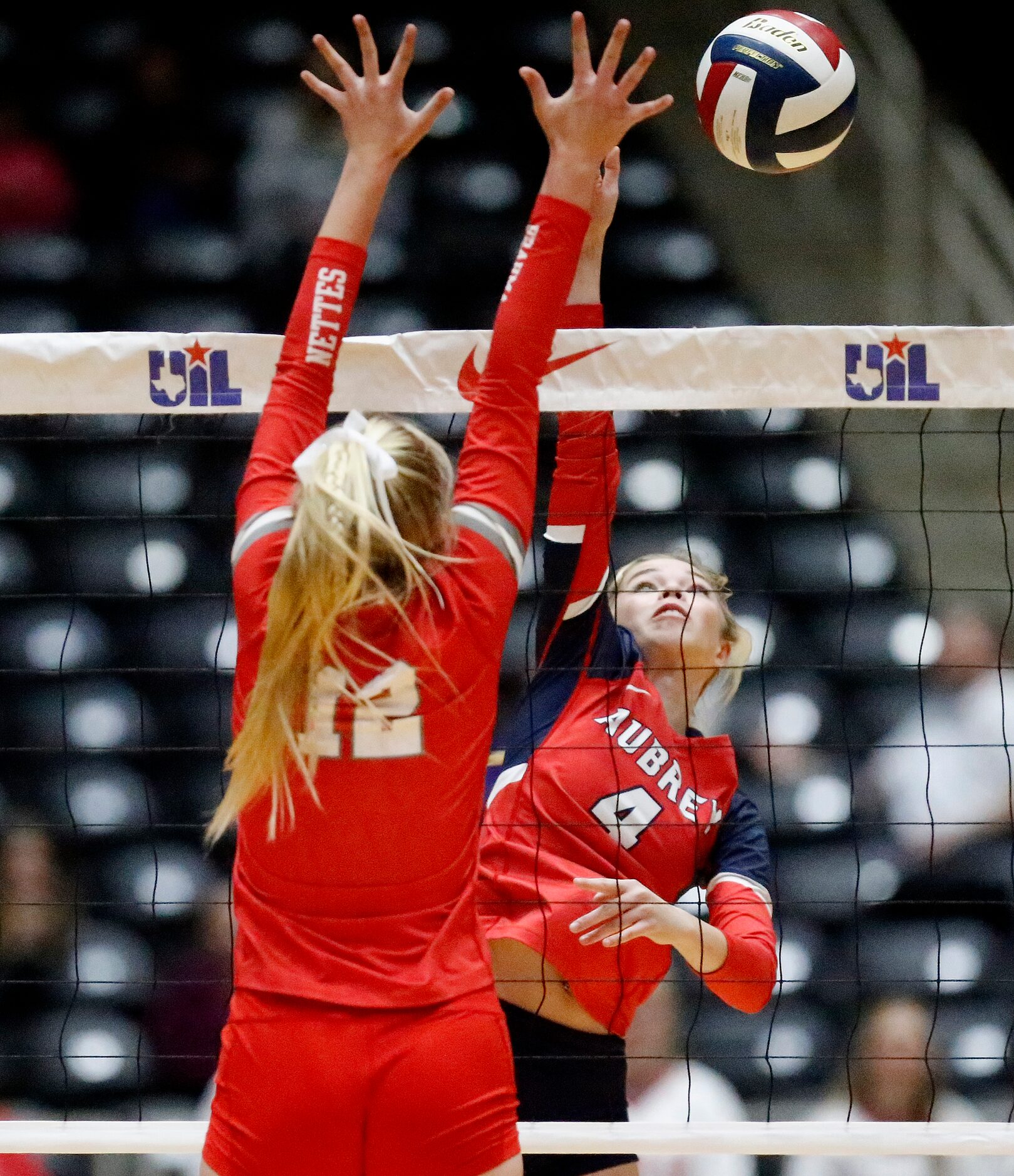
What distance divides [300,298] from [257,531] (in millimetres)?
364

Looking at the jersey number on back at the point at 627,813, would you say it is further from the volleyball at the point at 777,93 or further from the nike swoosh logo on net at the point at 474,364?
the volleyball at the point at 777,93

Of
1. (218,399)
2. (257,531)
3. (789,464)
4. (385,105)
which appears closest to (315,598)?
(257,531)

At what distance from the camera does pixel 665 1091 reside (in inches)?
169

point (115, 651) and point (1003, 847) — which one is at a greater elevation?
point (115, 651)

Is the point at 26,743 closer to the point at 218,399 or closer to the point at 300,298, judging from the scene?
the point at 218,399

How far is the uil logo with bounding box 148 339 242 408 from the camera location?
2.74m

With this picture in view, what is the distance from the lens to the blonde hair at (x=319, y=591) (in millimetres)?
1707

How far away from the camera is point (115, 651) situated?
545 cm

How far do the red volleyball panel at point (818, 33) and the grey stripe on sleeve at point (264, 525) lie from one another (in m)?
1.78

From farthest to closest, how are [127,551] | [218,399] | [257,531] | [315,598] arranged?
[127,551]
[218,399]
[257,531]
[315,598]

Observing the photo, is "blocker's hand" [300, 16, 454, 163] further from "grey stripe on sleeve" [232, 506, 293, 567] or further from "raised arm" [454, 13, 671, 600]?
"grey stripe on sleeve" [232, 506, 293, 567]

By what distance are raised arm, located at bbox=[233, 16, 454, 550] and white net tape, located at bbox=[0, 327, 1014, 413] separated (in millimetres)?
672

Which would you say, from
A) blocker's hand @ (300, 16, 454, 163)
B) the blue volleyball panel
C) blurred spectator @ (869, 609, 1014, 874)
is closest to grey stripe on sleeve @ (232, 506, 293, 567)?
blocker's hand @ (300, 16, 454, 163)

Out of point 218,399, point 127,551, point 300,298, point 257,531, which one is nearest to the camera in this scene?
point 257,531
